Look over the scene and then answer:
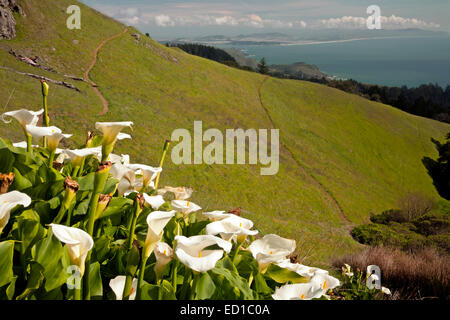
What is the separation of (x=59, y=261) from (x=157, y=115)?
1122 inches

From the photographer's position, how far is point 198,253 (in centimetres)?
135

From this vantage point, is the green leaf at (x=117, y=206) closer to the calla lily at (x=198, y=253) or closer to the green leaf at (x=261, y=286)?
the calla lily at (x=198, y=253)

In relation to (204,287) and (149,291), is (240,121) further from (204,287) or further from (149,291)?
(149,291)

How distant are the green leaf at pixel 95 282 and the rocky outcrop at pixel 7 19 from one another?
31880mm

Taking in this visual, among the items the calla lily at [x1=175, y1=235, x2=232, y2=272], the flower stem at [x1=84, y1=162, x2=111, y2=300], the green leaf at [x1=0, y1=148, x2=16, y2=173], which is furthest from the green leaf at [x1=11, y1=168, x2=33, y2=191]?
the calla lily at [x1=175, y1=235, x2=232, y2=272]

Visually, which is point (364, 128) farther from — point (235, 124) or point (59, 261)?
point (59, 261)

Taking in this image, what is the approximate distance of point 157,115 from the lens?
95.1 feet

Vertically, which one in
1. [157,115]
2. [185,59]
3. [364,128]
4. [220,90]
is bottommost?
[364,128]

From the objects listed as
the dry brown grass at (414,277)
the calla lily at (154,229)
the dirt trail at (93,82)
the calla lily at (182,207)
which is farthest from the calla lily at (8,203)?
the dirt trail at (93,82)

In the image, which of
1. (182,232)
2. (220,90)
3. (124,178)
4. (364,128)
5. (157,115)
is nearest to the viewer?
(182,232)

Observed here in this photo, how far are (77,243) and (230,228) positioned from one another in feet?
2.54

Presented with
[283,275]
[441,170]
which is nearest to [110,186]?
[283,275]
